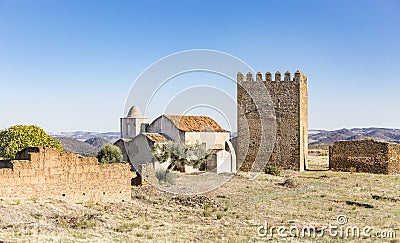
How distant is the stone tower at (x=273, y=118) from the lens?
27.8m

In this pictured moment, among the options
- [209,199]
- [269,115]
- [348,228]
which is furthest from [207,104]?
[348,228]

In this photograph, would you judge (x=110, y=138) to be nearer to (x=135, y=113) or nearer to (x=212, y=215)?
(x=135, y=113)

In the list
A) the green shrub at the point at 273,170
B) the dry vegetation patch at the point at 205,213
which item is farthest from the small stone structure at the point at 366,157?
the dry vegetation patch at the point at 205,213

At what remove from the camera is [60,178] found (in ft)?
45.5

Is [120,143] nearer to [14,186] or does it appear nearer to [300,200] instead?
[300,200]

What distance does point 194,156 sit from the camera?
86.8 ft

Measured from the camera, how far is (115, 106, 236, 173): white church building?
29.2 meters

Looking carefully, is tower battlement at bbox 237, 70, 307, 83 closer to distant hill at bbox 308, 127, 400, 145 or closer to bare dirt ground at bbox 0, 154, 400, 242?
bare dirt ground at bbox 0, 154, 400, 242

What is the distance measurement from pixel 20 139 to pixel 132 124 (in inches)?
570

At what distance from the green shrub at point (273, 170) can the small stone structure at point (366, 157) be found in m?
4.36

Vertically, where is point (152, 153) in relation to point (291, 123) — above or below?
below

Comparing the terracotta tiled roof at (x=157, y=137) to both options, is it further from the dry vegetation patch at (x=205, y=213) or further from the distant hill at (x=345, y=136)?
the distant hill at (x=345, y=136)

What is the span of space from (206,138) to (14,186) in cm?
2208

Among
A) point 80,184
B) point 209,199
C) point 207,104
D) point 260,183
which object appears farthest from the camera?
point 207,104
